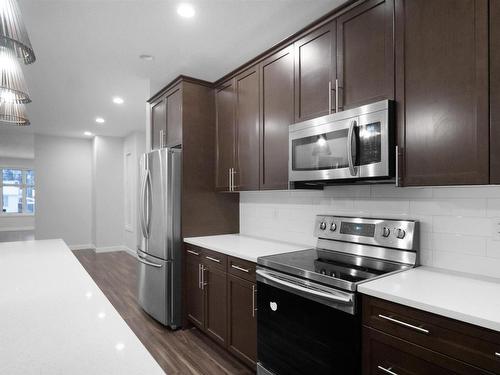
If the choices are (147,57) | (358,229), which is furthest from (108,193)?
(358,229)

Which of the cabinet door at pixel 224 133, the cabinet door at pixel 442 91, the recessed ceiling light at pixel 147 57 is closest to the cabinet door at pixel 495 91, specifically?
the cabinet door at pixel 442 91

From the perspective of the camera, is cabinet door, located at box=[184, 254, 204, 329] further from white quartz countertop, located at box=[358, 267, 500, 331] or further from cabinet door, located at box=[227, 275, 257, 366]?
white quartz countertop, located at box=[358, 267, 500, 331]

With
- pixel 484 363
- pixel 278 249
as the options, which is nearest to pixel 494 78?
pixel 484 363

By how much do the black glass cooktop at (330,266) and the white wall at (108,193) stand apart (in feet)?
19.5

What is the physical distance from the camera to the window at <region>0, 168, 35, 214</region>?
38.6 ft

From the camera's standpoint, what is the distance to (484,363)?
1.10m

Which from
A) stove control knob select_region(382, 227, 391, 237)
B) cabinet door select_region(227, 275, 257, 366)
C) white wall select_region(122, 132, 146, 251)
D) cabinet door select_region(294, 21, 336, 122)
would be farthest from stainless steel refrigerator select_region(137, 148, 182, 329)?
white wall select_region(122, 132, 146, 251)

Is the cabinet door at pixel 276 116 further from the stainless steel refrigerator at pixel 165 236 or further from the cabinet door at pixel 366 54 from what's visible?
the stainless steel refrigerator at pixel 165 236

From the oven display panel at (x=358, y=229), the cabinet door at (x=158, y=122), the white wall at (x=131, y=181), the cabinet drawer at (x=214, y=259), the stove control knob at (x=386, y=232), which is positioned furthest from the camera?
the white wall at (x=131, y=181)

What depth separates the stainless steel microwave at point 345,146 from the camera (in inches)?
66.1

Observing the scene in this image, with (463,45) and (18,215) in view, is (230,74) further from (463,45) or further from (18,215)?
(18,215)

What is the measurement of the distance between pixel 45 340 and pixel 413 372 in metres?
1.36

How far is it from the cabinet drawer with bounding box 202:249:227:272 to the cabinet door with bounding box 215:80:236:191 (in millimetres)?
679

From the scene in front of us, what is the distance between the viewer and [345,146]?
1.89 metres
